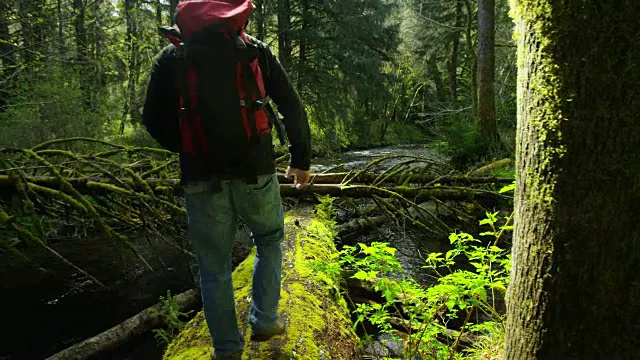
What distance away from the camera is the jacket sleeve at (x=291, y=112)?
89.7 inches

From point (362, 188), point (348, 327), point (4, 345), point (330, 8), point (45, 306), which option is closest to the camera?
point (348, 327)

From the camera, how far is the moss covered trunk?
1.26 metres

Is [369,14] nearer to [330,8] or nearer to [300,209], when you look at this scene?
[330,8]

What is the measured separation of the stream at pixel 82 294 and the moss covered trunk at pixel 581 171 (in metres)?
Result: 3.46

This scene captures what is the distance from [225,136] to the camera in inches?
79.7

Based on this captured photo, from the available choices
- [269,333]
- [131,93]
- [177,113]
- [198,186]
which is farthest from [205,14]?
[131,93]

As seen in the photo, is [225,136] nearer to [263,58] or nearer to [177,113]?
[177,113]

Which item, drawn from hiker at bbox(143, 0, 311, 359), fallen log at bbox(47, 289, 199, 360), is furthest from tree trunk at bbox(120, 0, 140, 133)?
hiker at bbox(143, 0, 311, 359)

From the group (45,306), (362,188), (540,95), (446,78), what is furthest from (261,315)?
(446,78)

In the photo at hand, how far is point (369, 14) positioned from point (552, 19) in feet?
63.0

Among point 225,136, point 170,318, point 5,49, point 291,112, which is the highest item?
point 5,49

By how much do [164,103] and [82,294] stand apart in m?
4.68

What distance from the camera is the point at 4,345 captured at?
176 inches

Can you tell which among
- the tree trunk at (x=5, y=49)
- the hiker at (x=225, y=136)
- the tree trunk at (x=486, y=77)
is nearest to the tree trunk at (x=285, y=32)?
the tree trunk at (x=486, y=77)
